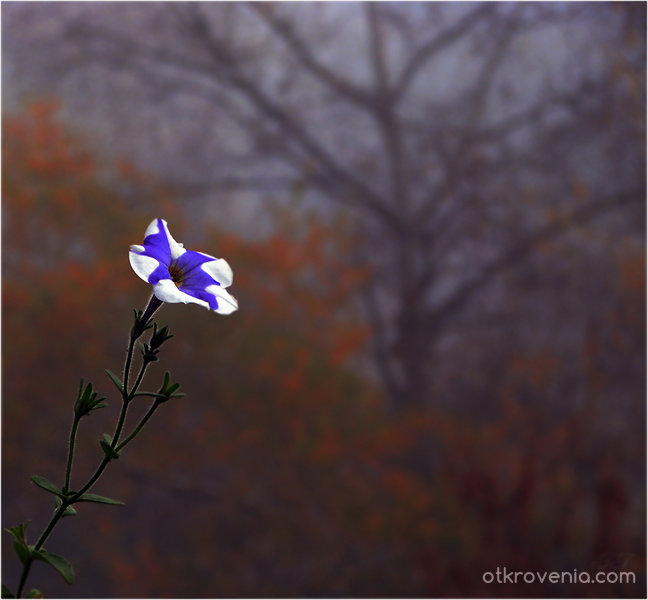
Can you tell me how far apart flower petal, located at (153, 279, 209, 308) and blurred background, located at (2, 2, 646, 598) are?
118cm

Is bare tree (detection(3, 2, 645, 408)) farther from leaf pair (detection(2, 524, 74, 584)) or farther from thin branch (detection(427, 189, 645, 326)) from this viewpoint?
leaf pair (detection(2, 524, 74, 584))

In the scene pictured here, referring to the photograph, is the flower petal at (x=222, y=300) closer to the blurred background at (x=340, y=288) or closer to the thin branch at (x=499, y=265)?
the blurred background at (x=340, y=288)

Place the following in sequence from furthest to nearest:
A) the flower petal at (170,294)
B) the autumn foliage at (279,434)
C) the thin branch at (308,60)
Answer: the thin branch at (308,60) → the autumn foliage at (279,434) → the flower petal at (170,294)

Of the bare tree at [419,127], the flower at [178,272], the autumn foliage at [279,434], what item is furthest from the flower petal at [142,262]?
the bare tree at [419,127]

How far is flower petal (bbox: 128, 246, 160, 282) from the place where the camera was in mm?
389

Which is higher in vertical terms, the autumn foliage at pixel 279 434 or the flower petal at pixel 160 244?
the autumn foliage at pixel 279 434

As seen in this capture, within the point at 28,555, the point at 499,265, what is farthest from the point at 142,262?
the point at 499,265

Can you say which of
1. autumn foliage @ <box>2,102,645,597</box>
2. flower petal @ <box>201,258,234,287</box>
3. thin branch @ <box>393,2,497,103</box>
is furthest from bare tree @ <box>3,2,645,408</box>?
flower petal @ <box>201,258,234,287</box>

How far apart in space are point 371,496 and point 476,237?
25.3 inches

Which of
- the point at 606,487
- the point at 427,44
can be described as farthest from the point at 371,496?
the point at 427,44

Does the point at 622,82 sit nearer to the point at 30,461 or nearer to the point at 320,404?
the point at 320,404

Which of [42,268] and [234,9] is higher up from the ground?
[234,9]

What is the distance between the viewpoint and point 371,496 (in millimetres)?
1621

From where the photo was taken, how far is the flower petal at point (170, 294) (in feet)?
1.22
